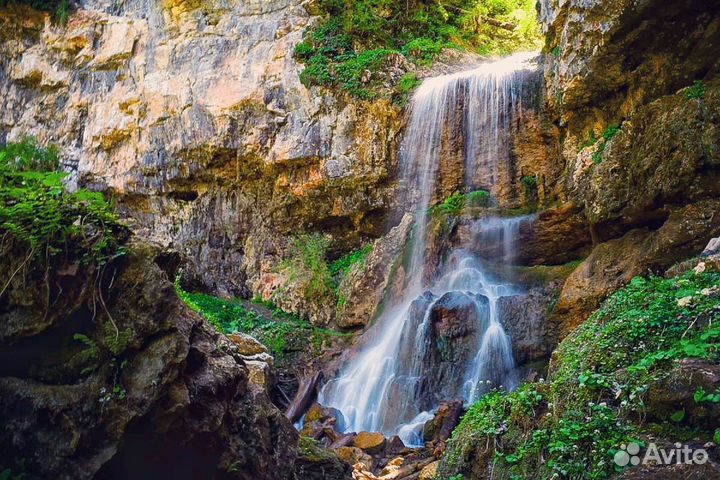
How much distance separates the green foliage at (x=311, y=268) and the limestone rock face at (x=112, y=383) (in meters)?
12.1

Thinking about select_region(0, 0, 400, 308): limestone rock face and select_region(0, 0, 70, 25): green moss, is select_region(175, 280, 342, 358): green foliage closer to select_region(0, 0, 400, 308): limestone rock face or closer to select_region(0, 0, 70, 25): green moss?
select_region(0, 0, 400, 308): limestone rock face

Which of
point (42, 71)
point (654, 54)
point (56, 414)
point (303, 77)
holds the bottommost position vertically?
point (56, 414)

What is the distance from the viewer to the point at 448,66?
60.3 feet

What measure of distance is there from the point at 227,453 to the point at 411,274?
9.69 m

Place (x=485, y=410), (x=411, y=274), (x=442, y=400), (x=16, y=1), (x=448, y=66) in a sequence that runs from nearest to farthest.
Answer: (x=485, y=410) < (x=442, y=400) < (x=411, y=274) < (x=448, y=66) < (x=16, y=1)

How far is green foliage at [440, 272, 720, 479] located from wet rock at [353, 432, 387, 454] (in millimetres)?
3044

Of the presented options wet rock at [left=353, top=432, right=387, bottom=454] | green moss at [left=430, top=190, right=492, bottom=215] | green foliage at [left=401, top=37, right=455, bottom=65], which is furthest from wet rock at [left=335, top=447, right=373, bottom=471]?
green foliage at [left=401, top=37, right=455, bottom=65]

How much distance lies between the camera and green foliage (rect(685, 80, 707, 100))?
8.66 metres

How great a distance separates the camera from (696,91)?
8.75m

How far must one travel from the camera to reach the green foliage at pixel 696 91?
866cm

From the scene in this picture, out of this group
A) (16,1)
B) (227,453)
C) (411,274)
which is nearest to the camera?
(227,453)

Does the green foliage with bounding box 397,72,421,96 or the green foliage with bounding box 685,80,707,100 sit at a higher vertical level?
the green foliage with bounding box 397,72,421,96

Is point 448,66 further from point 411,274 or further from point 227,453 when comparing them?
point 227,453

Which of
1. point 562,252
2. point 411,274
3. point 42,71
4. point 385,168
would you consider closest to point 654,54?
point 562,252
